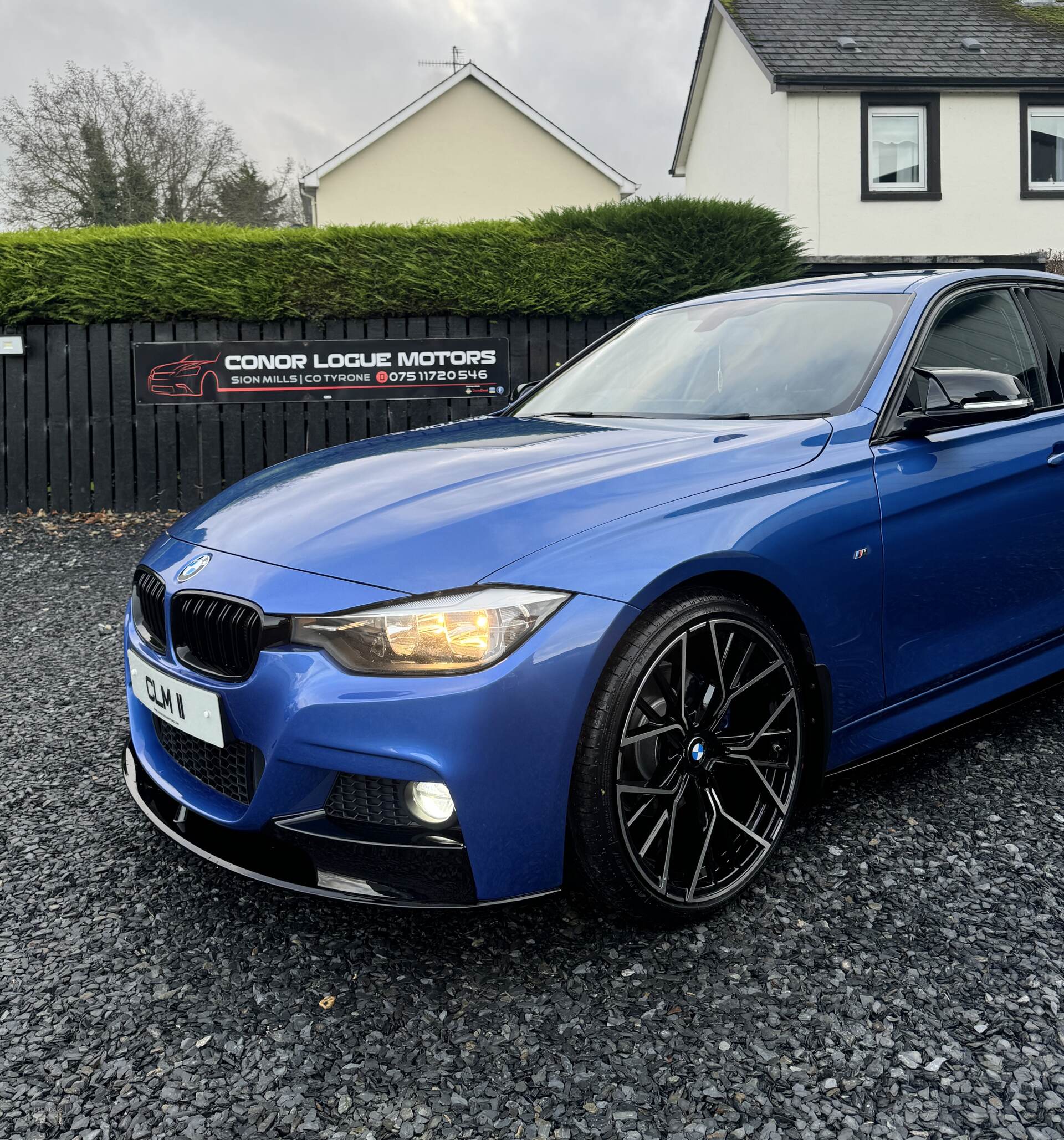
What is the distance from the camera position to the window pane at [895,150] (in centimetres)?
1778

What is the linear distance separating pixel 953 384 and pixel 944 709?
96 cm

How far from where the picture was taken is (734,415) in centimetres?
304

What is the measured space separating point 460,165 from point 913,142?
36.3 ft

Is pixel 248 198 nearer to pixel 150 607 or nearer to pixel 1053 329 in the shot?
pixel 1053 329

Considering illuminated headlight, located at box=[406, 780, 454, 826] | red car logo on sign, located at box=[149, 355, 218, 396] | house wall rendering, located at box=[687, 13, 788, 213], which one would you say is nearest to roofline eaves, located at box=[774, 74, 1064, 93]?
house wall rendering, located at box=[687, 13, 788, 213]

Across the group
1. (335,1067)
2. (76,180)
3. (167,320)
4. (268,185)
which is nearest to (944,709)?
(335,1067)

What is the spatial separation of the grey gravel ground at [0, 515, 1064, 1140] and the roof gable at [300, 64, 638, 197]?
23398mm

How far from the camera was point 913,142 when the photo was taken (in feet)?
58.8

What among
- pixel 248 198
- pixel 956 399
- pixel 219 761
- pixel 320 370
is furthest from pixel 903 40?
pixel 248 198

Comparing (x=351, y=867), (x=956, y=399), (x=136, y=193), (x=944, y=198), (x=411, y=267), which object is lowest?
(x=351, y=867)

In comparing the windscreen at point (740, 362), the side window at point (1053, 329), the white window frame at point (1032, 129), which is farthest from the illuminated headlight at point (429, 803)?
the white window frame at point (1032, 129)

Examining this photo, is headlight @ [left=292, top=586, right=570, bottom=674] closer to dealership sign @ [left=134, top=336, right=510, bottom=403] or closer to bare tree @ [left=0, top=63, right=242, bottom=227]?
dealership sign @ [left=134, top=336, right=510, bottom=403]

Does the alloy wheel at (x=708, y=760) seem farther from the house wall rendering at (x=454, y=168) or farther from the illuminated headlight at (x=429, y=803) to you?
the house wall rendering at (x=454, y=168)

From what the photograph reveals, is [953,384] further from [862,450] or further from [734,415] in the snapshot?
[734,415]
